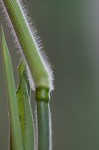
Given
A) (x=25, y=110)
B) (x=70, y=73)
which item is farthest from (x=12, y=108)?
(x=70, y=73)

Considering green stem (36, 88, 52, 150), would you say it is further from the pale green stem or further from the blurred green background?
the blurred green background

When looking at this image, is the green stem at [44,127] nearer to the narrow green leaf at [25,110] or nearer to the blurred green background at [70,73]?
the narrow green leaf at [25,110]

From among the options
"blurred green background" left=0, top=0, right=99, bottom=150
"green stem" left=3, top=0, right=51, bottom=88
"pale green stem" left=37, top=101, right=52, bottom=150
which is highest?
"blurred green background" left=0, top=0, right=99, bottom=150

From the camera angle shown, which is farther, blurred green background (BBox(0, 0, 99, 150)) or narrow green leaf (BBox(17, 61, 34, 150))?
blurred green background (BBox(0, 0, 99, 150))

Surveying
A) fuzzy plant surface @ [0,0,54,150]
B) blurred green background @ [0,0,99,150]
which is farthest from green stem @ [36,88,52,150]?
blurred green background @ [0,0,99,150]

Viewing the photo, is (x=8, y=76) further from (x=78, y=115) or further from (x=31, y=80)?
(x=78, y=115)

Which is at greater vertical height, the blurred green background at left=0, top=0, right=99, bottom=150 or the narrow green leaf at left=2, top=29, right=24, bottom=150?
the blurred green background at left=0, top=0, right=99, bottom=150

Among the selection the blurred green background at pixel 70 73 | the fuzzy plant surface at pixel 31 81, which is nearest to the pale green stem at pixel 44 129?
the fuzzy plant surface at pixel 31 81
